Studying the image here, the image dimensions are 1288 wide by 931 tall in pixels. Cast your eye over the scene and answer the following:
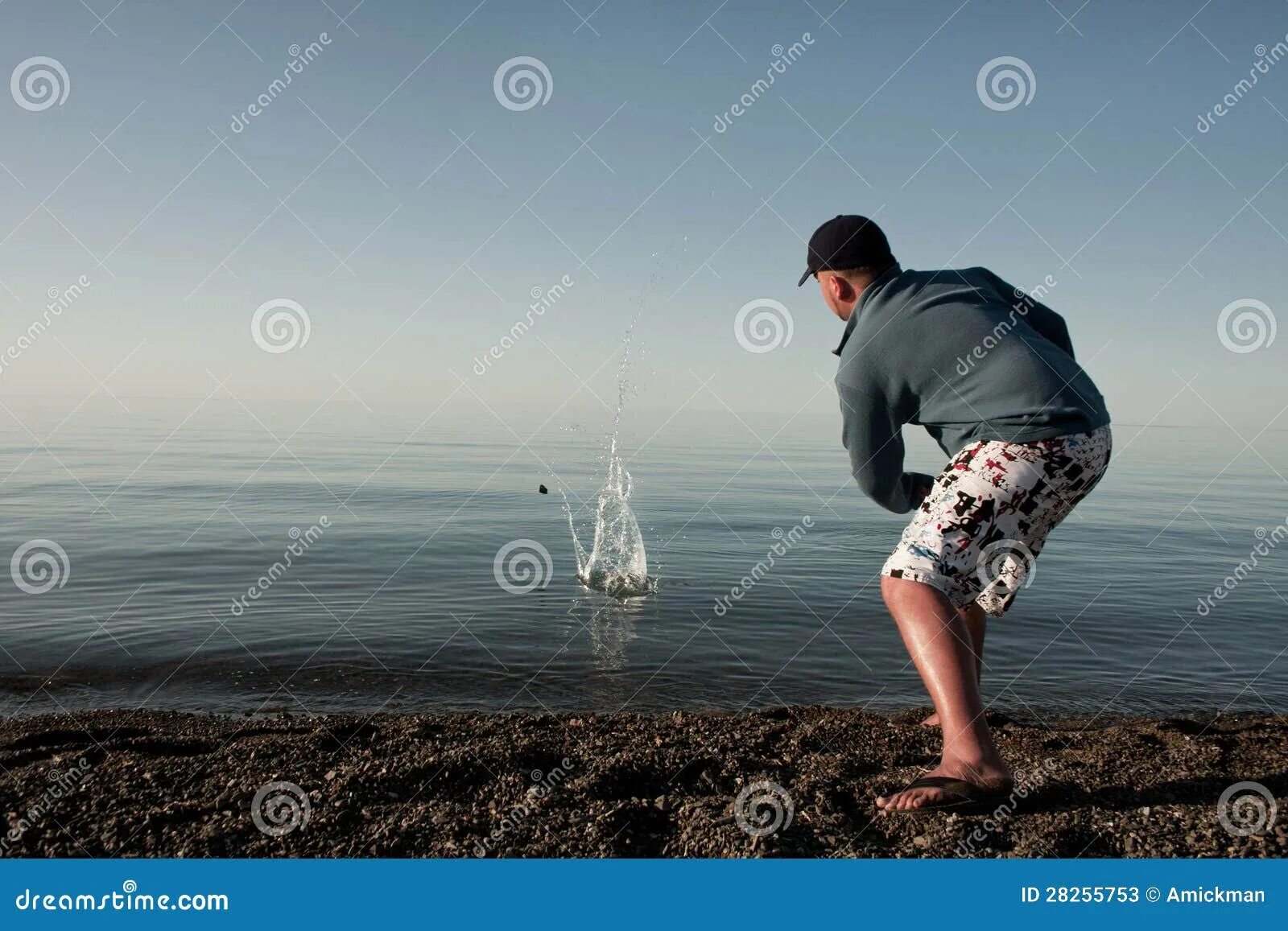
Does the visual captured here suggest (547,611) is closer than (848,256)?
No

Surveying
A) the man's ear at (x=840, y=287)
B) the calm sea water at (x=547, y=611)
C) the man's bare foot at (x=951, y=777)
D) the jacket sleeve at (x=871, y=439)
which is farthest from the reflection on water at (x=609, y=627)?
the man's ear at (x=840, y=287)

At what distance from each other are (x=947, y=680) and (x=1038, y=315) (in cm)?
141

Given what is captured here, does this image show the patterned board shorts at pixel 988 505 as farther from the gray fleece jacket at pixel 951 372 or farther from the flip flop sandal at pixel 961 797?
the flip flop sandal at pixel 961 797

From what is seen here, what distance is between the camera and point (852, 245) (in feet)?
10.3

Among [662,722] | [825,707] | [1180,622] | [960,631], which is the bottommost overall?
[662,722]

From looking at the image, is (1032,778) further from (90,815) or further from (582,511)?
(582,511)

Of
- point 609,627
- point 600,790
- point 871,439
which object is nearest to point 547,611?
point 609,627

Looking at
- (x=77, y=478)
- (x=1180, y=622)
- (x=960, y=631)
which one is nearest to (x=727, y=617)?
(x=1180, y=622)

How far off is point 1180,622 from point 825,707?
507 cm

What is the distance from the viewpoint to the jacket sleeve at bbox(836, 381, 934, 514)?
3.05 m

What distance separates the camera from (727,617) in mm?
7746

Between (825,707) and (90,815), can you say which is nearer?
(90,815)

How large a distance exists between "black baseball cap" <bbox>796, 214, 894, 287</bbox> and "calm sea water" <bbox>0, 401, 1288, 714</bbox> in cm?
324

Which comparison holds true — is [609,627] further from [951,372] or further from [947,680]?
[951,372]
